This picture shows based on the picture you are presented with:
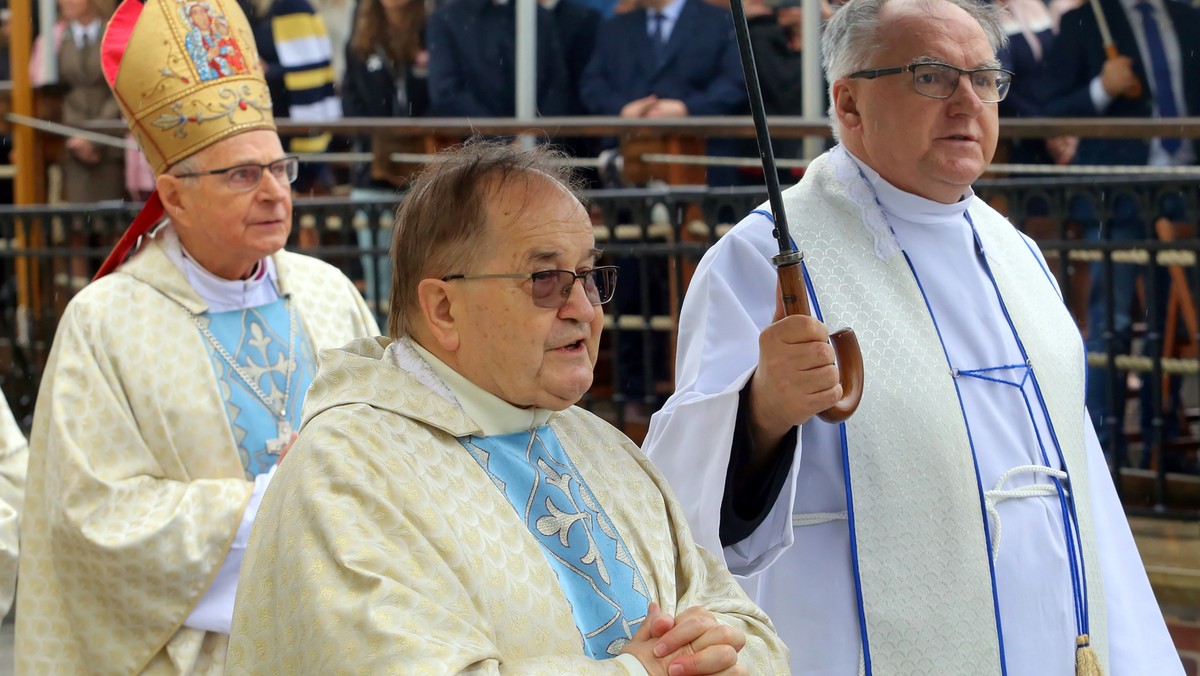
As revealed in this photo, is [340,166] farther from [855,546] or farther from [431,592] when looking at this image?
[431,592]

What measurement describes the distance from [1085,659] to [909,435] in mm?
564

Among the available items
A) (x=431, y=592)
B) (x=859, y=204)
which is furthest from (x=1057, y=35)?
(x=431, y=592)

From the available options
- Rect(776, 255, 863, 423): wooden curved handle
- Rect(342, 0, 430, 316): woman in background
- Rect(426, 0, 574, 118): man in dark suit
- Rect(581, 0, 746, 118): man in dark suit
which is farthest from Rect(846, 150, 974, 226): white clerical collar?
Rect(342, 0, 430, 316): woman in background

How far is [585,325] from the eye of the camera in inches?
102

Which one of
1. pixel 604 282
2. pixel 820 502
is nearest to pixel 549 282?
pixel 604 282

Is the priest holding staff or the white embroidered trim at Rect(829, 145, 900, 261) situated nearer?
the priest holding staff

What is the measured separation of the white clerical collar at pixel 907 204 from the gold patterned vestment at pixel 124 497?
5.57 ft

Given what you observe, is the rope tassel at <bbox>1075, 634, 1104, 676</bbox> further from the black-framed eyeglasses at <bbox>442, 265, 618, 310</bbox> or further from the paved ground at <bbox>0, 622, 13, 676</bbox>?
the paved ground at <bbox>0, 622, 13, 676</bbox>

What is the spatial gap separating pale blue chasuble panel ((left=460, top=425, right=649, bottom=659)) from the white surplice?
50 centimetres

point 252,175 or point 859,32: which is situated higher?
point 859,32

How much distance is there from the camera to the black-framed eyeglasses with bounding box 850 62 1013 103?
3377 mm

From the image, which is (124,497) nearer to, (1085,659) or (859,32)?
(859,32)

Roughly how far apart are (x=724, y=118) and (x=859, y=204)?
364 cm

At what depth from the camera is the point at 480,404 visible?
2.59 m
